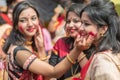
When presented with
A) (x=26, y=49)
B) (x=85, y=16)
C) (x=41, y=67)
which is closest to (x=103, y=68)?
(x=85, y=16)

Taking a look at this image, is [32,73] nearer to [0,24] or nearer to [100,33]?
[100,33]

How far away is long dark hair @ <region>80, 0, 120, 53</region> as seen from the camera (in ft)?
10.2

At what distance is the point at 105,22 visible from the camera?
316 centimetres

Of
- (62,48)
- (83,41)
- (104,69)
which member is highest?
(83,41)

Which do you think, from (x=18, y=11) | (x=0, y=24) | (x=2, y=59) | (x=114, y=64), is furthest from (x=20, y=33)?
(x=0, y=24)

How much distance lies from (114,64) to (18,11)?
4.20 feet

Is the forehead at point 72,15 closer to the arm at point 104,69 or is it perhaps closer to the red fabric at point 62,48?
the red fabric at point 62,48

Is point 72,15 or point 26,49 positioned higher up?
point 72,15

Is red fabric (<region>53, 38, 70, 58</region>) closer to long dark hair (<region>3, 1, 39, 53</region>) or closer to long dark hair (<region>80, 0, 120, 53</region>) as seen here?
long dark hair (<region>3, 1, 39, 53</region>)

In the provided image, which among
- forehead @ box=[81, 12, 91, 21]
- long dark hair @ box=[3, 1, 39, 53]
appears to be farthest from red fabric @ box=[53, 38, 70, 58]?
forehead @ box=[81, 12, 91, 21]

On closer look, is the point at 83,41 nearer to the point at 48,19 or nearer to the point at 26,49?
the point at 26,49

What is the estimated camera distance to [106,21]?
3172mm

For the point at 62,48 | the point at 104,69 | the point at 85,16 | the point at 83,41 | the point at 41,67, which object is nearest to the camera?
the point at 104,69

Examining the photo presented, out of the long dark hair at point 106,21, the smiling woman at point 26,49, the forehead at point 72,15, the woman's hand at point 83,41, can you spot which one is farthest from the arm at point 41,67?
the forehead at point 72,15
